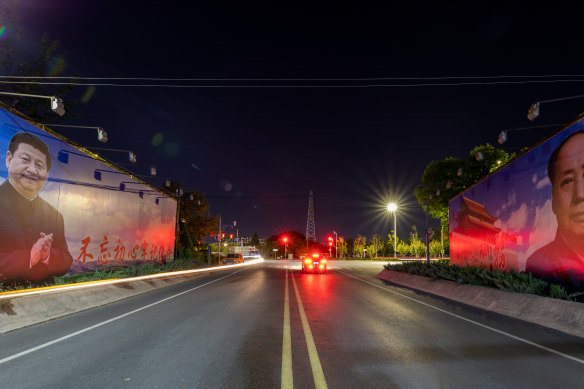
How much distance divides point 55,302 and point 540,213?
1547cm

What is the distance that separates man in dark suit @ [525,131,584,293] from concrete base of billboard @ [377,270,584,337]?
58.9 inches

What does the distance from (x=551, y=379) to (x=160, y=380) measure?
204 inches

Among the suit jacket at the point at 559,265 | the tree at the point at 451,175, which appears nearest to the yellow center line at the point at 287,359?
the suit jacket at the point at 559,265

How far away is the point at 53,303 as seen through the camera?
9.89 m

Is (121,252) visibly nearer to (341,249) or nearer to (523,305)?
(523,305)

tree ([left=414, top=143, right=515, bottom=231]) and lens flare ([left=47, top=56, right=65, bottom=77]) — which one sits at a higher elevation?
lens flare ([left=47, top=56, right=65, bottom=77])

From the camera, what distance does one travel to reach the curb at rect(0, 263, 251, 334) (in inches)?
328

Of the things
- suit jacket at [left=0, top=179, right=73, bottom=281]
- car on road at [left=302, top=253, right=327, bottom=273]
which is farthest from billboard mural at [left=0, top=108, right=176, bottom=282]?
car on road at [left=302, top=253, right=327, bottom=273]

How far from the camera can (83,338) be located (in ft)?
23.1

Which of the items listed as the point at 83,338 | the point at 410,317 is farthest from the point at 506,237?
the point at 83,338

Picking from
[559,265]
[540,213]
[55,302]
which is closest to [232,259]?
[55,302]

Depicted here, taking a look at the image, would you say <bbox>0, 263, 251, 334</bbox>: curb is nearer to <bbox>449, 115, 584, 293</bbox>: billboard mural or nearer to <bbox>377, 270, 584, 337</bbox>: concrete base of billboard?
<bbox>377, 270, 584, 337</bbox>: concrete base of billboard

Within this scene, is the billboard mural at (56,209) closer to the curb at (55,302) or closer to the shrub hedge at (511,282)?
the curb at (55,302)

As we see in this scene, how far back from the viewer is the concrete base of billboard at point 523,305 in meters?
8.25
